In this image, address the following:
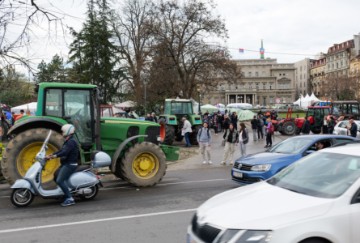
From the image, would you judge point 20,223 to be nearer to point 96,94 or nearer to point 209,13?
point 96,94

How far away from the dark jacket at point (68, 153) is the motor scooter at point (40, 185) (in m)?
0.36

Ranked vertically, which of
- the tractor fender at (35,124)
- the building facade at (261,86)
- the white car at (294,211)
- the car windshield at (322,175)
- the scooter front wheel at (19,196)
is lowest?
the scooter front wheel at (19,196)

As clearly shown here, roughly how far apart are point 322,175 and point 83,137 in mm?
6670

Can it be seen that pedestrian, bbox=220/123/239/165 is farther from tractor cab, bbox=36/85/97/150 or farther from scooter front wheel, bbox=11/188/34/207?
scooter front wheel, bbox=11/188/34/207

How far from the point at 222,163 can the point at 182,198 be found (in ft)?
22.5

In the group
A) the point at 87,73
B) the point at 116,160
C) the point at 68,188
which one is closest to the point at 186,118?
the point at 116,160

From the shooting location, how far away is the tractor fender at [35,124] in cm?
938

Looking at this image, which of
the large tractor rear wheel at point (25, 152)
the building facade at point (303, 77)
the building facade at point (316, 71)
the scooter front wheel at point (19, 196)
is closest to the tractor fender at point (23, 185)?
the scooter front wheel at point (19, 196)

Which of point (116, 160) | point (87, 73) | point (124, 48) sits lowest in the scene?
point (116, 160)

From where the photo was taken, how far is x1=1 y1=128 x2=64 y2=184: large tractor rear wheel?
904 cm

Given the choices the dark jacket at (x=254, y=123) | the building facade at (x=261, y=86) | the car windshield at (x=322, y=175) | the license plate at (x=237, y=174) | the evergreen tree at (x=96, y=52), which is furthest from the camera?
the building facade at (x=261, y=86)

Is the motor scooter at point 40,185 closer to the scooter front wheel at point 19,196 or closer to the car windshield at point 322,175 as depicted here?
the scooter front wheel at point 19,196

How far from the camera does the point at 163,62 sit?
128 feet

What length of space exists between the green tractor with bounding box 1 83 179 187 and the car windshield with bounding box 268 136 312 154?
10.5ft
